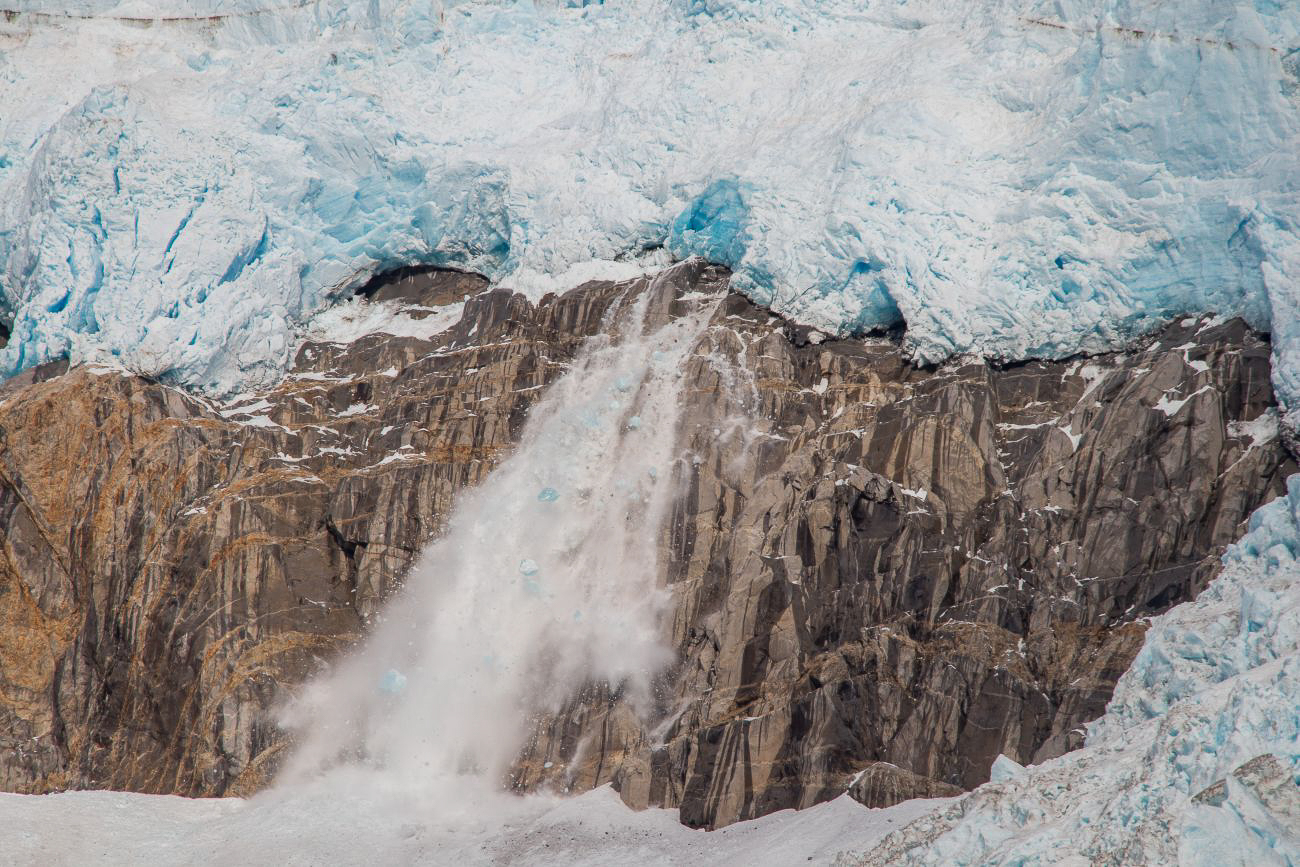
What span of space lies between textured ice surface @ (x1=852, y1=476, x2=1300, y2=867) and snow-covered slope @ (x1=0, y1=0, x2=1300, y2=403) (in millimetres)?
7501

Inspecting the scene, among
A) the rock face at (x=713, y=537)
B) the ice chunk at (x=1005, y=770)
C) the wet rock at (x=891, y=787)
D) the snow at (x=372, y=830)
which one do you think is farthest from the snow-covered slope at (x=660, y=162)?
the snow at (x=372, y=830)

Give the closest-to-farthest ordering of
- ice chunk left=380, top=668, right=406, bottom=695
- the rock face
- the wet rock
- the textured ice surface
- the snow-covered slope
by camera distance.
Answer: the textured ice surface < the wet rock < the rock face < the snow-covered slope < ice chunk left=380, top=668, right=406, bottom=695

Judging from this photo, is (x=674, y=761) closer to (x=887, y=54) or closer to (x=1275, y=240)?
(x=1275, y=240)

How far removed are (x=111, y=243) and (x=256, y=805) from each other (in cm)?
1869

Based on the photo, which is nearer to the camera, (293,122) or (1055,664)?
(1055,664)

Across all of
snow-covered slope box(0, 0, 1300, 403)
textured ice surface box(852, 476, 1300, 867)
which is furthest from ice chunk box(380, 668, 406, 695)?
textured ice surface box(852, 476, 1300, 867)

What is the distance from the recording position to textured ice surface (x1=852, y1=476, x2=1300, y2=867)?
2027 cm

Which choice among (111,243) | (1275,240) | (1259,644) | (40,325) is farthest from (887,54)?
(40,325)

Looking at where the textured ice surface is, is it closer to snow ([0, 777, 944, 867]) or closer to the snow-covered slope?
snow ([0, 777, 944, 867])

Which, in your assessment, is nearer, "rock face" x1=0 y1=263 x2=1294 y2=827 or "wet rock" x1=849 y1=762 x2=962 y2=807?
"wet rock" x1=849 y1=762 x2=962 y2=807

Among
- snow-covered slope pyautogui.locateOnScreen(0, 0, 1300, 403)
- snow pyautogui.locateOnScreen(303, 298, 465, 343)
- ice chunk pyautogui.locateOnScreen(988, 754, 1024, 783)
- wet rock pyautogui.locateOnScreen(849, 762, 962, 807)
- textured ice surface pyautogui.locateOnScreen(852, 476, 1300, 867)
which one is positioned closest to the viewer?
textured ice surface pyautogui.locateOnScreen(852, 476, 1300, 867)

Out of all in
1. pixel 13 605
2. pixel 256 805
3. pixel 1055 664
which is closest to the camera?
pixel 1055 664

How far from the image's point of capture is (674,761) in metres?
33.1

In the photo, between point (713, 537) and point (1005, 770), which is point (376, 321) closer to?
point (713, 537)
